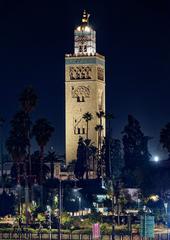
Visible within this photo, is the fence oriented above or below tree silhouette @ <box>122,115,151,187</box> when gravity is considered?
below

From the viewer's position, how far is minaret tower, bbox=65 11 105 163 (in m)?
187

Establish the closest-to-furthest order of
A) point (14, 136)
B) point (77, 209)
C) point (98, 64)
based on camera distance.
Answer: point (77, 209) < point (14, 136) < point (98, 64)

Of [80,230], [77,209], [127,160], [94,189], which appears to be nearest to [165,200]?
[77,209]

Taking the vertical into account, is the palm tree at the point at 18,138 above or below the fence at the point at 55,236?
above

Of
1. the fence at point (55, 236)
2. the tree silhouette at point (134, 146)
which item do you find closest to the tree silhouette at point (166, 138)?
the tree silhouette at point (134, 146)

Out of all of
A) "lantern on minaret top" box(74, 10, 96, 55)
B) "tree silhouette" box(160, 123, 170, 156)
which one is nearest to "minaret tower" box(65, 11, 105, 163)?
"lantern on minaret top" box(74, 10, 96, 55)

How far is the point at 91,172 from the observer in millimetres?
184500

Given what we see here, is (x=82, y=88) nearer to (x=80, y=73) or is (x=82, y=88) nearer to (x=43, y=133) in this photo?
(x=80, y=73)

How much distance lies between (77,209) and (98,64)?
213ft

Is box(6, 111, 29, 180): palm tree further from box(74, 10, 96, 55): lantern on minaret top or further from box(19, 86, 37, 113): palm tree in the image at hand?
box(74, 10, 96, 55): lantern on minaret top

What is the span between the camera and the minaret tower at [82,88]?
186625 millimetres

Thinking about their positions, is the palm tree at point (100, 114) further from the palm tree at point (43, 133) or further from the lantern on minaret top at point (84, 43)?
the palm tree at point (43, 133)

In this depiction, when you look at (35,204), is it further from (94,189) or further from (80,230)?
(80,230)

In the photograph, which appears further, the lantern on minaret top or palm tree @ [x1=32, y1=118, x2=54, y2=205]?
the lantern on minaret top
